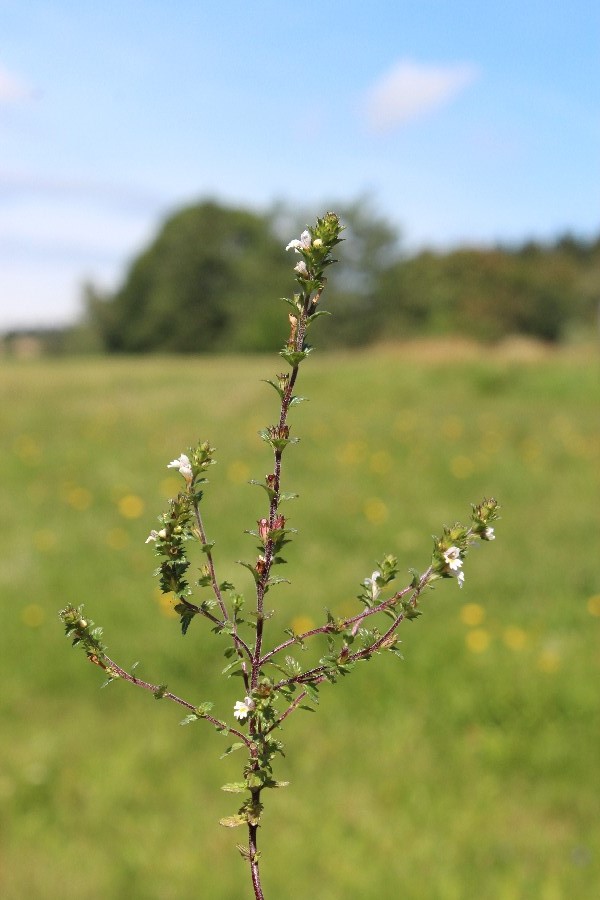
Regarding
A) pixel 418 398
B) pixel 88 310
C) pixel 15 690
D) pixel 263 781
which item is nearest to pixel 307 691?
pixel 263 781

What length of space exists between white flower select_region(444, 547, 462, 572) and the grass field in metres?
4.57

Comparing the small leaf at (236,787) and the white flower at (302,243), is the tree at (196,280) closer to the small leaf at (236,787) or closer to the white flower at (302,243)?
the white flower at (302,243)

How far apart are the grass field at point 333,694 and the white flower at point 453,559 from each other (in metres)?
4.57

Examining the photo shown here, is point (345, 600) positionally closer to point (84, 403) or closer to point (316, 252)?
point (316, 252)

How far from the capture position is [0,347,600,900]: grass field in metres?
6.01

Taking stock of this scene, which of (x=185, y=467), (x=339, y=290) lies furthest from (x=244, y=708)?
(x=339, y=290)

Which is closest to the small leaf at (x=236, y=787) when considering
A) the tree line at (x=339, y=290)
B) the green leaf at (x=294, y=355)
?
the green leaf at (x=294, y=355)

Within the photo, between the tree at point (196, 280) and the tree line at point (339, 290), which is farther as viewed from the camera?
the tree at point (196, 280)

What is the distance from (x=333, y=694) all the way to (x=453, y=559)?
716cm

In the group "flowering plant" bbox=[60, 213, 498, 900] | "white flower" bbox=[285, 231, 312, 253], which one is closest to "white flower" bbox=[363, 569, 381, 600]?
"flowering plant" bbox=[60, 213, 498, 900]

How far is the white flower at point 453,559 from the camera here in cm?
99

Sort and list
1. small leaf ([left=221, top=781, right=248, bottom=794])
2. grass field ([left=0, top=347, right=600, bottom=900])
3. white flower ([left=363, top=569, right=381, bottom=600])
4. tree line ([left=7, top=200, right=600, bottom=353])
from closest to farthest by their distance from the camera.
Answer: small leaf ([left=221, top=781, right=248, bottom=794])
white flower ([left=363, top=569, right=381, bottom=600])
grass field ([left=0, top=347, right=600, bottom=900])
tree line ([left=7, top=200, right=600, bottom=353])

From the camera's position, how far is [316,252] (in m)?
0.93

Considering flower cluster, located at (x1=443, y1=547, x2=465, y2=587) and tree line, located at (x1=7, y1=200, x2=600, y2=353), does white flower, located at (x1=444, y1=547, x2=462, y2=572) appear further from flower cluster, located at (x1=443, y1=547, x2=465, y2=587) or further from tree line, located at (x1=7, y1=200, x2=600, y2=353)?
tree line, located at (x1=7, y1=200, x2=600, y2=353)
